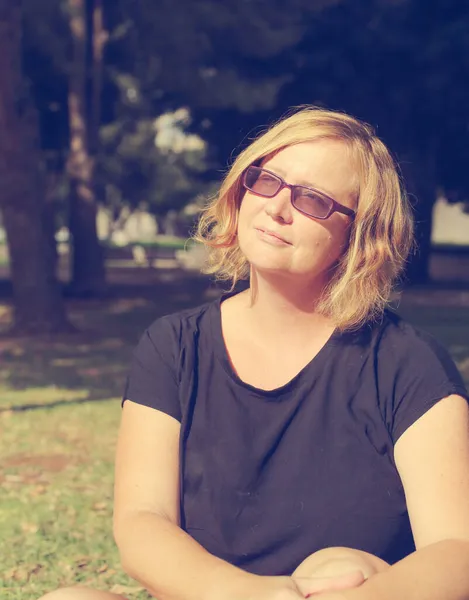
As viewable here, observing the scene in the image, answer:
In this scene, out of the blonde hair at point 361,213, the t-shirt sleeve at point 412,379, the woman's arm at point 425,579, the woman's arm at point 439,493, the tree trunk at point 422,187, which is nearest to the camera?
the woman's arm at point 425,579

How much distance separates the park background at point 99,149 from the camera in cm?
675

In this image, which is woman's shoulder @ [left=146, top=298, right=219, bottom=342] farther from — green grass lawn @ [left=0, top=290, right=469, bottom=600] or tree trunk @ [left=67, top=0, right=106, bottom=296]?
tree trunk @ [left=67, top=0, right=106, bottom=296]

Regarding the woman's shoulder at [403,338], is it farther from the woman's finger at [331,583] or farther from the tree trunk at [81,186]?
the tree trunk at [81,186]

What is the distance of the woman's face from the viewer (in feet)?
9.07

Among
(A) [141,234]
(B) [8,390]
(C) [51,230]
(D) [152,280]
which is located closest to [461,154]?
(D) [152,280]

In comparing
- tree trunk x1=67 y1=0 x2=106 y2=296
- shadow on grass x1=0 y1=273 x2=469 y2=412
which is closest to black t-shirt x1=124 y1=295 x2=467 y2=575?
shadow on grass x1=0 y1=273 x2=469 y2=412

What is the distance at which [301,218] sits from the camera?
2803 millimetres

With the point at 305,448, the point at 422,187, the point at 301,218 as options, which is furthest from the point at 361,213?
the point at 422,187

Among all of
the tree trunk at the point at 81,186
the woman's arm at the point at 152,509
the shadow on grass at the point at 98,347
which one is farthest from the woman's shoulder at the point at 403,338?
the tree trunk at the point at 81,186

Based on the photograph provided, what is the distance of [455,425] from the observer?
254 centimetres

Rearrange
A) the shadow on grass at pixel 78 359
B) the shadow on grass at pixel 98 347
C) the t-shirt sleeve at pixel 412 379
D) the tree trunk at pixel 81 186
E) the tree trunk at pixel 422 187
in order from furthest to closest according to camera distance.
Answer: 1. the tree trunk at pixel 422 187
2. the tree trunk at pixel 81 186
3. the shadow on grass at pixel 98 347
4. the shadow on grass at pixel 78 359
5. the t-shirt sleeve at pixel 412 379

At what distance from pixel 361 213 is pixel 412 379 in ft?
1.65

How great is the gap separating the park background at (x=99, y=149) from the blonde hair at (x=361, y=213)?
2.55 m

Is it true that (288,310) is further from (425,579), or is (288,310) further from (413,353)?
(425,579)
